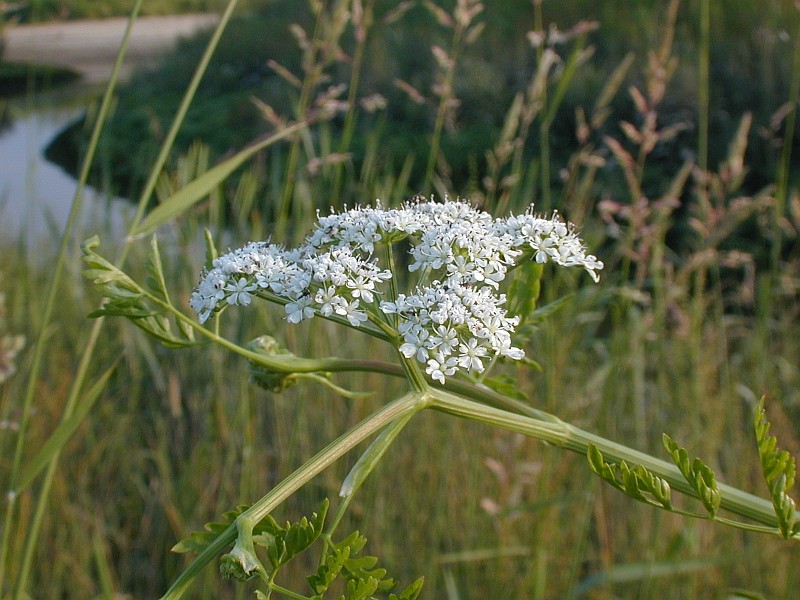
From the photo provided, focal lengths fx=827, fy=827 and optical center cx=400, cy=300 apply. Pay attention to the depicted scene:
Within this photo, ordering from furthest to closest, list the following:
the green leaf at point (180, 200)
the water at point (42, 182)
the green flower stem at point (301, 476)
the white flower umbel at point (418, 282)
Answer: the water at point (42, 182) → the green leaf at point (180, 200) → the white flower umbel at point (418, 282) → the green flower stem at point (301, 476)

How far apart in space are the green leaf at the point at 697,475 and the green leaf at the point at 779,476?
34 mm

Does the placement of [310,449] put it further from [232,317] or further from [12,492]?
[12,492]

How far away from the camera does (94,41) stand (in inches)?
190

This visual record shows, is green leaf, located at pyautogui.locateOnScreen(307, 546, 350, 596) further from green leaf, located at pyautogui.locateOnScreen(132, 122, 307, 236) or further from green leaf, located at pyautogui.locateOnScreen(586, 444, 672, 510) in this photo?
green leaf, located at pyautogui.locateOnScreen(132, 122, 307, 236)

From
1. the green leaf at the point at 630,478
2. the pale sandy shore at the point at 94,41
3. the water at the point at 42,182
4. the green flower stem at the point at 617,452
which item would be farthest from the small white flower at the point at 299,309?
the pale sandy shore at the point at 94,41

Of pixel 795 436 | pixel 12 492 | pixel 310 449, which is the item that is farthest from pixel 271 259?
pixel 795 436

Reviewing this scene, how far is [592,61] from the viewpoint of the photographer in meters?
5.36

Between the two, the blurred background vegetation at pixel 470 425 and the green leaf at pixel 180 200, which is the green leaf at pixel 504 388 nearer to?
the blurred background vegetation at pixel 470 425

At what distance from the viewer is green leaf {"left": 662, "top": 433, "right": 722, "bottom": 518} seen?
505 mm

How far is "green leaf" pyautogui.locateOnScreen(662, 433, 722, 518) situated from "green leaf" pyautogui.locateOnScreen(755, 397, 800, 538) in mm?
34

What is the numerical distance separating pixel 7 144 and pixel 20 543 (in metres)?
3.70

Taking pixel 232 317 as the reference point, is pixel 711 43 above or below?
above

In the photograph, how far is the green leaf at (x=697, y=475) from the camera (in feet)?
1.66

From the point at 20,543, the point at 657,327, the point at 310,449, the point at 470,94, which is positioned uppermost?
the point at 470,94
